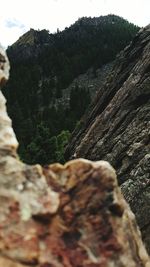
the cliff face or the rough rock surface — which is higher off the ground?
the rough rock surface

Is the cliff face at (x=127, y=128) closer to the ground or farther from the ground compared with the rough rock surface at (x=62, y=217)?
closer to the ground

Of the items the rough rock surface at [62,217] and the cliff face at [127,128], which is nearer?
the rough rock surface at [62,217]

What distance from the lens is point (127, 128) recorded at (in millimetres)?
27719

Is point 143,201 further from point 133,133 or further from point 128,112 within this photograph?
point 128,112

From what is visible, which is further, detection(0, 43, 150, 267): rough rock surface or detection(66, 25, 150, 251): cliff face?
detection(66, 25, 150, 251): cliff face

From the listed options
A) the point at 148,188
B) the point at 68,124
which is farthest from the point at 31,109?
the point at 148,188

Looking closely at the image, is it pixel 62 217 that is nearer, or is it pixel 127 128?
pixel 62 217

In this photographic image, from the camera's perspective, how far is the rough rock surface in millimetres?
8312

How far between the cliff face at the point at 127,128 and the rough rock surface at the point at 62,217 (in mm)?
12647

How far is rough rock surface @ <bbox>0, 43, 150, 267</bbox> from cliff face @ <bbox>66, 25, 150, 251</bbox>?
12647 millimetres

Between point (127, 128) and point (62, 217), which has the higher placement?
point (62, 217)

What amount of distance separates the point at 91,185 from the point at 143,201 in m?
14.3

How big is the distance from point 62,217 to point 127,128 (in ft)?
63.0

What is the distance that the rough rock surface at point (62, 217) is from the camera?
831 centimetres
